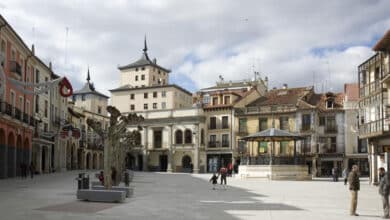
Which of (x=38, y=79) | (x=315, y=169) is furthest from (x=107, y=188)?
(x=315, y=169)

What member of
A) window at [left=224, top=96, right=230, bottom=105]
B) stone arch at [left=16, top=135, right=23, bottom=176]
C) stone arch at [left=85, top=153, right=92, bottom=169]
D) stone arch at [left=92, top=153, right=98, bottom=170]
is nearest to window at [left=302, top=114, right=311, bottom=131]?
window at [left=224, top=96, right=230, bottom=105]

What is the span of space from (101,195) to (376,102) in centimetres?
2172

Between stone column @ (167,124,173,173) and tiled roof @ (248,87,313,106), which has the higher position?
tiled roof @ (248,87,313,106)

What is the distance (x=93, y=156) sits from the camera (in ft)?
258

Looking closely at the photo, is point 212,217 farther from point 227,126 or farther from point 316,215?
point 227,126

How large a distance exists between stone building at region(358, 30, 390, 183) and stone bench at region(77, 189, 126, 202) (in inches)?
738

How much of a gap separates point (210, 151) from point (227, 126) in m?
4.04

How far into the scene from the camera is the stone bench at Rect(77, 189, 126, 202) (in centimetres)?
1709

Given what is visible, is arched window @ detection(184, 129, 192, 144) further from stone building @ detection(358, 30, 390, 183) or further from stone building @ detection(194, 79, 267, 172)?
stone building @ detection(358, 30, 390, 183)

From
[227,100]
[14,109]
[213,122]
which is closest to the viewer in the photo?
[14,109]

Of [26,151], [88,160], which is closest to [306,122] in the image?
[26,151]

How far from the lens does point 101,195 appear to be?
1722 centimetres

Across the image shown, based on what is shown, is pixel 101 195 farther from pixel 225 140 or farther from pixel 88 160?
pixel 88 160

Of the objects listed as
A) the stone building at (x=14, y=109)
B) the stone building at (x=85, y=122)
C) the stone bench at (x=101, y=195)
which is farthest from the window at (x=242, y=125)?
the stone bench at (x=101, y=195)
